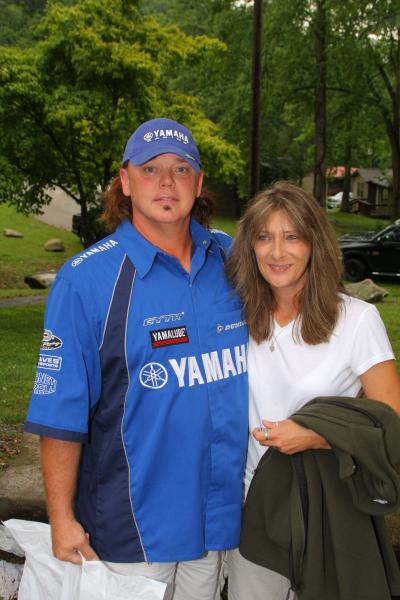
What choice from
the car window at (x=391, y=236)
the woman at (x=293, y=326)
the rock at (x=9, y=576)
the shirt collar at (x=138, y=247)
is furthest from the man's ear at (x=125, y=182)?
the car window at (x=391, y=236)

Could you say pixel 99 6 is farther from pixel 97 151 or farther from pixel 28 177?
pixel 28 177

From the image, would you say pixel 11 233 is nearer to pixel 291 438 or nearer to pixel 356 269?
pixel 356 269

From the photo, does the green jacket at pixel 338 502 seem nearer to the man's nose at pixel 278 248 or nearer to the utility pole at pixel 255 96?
the man's nose at pixel 278 248

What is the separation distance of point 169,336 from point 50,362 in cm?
38

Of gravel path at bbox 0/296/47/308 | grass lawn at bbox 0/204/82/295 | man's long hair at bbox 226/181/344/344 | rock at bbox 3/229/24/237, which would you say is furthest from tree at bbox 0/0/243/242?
rock at bbox 3/229/24/237

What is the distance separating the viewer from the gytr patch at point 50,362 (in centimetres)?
200

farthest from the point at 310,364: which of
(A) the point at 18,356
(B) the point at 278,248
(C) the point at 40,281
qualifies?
(C) the point at 40,281

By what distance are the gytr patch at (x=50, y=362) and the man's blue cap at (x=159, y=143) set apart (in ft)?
2.46

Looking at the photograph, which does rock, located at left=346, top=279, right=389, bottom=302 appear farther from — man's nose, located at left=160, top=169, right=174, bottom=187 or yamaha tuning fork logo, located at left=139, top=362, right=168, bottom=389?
yamaha tuning fork logo, located at left=139, top=362, right=168, bottom=389

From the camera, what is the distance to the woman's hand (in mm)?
1963

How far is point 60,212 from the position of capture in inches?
1284

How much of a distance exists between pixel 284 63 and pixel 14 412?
78.8ft

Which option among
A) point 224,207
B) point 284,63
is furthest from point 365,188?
point 284,63

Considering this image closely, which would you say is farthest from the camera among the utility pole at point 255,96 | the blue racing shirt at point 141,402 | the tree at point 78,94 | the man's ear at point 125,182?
the utility pole at point 255,96
